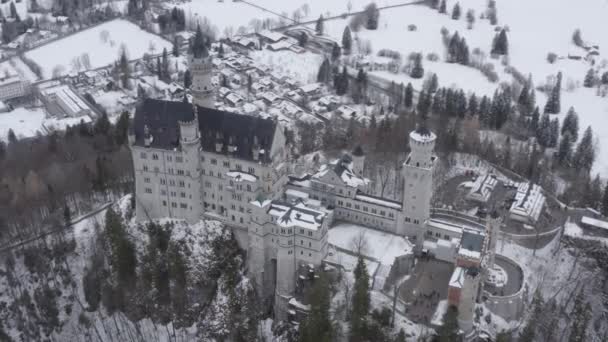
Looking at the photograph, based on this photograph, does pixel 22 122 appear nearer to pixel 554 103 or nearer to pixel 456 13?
pixel 554 103

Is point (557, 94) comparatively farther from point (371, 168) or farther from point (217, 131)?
point (217, 131)

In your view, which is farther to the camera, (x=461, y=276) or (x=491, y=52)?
(x=491, y=52)

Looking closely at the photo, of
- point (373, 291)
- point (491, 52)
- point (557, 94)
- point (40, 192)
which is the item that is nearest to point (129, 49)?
point (40, 192)

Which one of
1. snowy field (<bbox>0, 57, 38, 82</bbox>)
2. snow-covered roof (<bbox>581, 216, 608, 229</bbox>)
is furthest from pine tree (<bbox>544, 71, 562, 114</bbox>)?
snowy field (<bbox>0, 57, 38, 82</bbox>)

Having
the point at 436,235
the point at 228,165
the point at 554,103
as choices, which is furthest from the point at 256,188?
the point at 554,103

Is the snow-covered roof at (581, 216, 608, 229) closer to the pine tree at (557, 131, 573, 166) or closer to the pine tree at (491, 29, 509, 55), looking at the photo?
the pine tree at (557, 131, 573, 166)

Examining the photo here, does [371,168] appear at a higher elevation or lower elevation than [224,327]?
higher
